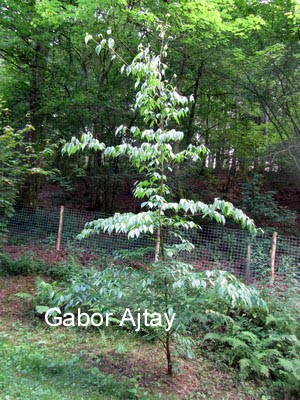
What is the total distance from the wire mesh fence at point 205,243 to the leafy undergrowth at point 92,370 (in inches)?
70.1

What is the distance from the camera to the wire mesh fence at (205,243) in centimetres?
649

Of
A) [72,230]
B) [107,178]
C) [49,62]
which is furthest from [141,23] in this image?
[72,230]

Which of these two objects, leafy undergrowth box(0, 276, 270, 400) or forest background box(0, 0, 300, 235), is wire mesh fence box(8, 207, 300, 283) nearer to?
forest background box(0, 0, 300, 235)

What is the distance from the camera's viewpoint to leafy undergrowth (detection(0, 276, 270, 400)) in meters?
3.14

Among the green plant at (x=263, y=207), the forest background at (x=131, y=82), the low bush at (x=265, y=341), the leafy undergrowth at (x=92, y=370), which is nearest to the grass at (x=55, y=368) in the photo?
the leafy undergrowth at (x=92, y=370)

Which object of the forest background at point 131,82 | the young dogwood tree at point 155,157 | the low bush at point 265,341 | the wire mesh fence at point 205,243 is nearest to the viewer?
the young dogwood tree at point 155,157

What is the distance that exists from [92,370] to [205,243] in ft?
15.3

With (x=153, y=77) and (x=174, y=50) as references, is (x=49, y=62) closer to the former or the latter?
(x=174, y=50)

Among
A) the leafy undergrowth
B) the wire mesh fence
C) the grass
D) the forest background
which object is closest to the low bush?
the leafy undergrowth

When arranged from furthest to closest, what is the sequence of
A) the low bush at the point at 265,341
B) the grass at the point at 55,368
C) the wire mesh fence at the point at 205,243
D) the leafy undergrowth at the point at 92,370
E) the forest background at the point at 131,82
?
the forest background at the point at 131,82 → the wire mesh fence at the point at 205,243 → the low bush at the point at 265,341 → the leafy undergrowth at the point at 92,370 → the grass at the point at 55,368

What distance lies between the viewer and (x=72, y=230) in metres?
8.34

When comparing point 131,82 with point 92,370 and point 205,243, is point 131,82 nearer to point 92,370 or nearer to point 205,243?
point 205,243

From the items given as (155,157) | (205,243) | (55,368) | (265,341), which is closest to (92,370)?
(55,368)

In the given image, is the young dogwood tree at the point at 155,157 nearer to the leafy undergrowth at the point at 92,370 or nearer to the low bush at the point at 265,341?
the leafy undergrowth at the point at 92,370
